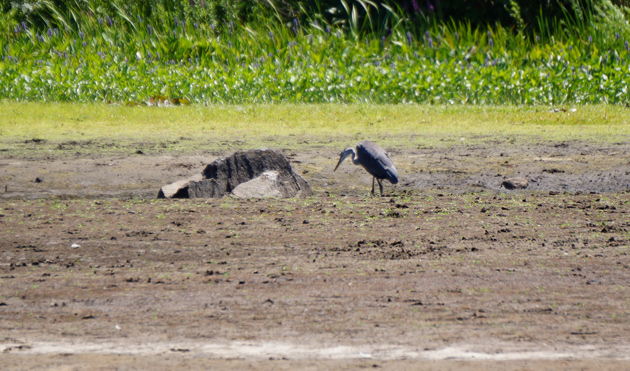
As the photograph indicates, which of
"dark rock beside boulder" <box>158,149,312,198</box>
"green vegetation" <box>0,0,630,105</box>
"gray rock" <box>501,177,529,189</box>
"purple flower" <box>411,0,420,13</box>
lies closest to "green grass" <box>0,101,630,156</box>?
"green vegetation" <box>0,0,630,105</box>

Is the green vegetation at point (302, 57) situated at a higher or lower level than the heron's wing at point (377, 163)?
lower

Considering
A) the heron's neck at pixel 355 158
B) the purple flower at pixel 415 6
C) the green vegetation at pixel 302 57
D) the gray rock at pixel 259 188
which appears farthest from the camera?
A: the purple flower at pixel 415 6

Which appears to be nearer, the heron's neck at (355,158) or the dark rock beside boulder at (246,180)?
the dark rock beside boulder at (246,180)

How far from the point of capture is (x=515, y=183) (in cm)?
695

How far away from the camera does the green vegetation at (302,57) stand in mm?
12914

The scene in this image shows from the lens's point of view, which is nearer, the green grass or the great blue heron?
the great blue heron

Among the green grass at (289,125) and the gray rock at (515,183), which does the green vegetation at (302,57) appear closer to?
the green grass at (289,125)

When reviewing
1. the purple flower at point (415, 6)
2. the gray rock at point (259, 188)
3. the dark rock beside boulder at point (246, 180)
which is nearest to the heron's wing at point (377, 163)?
the dark rock beside boulder at point (246, 180)

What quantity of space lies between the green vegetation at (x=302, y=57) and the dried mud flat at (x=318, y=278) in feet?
20.0

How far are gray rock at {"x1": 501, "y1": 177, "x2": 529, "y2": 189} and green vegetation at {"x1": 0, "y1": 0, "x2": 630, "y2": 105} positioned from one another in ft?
19.7

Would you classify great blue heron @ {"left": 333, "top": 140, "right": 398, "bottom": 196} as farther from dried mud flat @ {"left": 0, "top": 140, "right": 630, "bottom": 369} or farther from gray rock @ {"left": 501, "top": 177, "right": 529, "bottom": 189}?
gray rock @ {"left": 501, "top": 177, "right": 529, "bottom": 189}

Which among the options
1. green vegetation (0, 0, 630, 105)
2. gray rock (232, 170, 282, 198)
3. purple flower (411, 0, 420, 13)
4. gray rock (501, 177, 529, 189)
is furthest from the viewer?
purple flower (411, 0, 420, 13)

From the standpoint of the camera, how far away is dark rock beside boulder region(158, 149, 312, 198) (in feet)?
20.9

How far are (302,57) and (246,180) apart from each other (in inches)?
311
